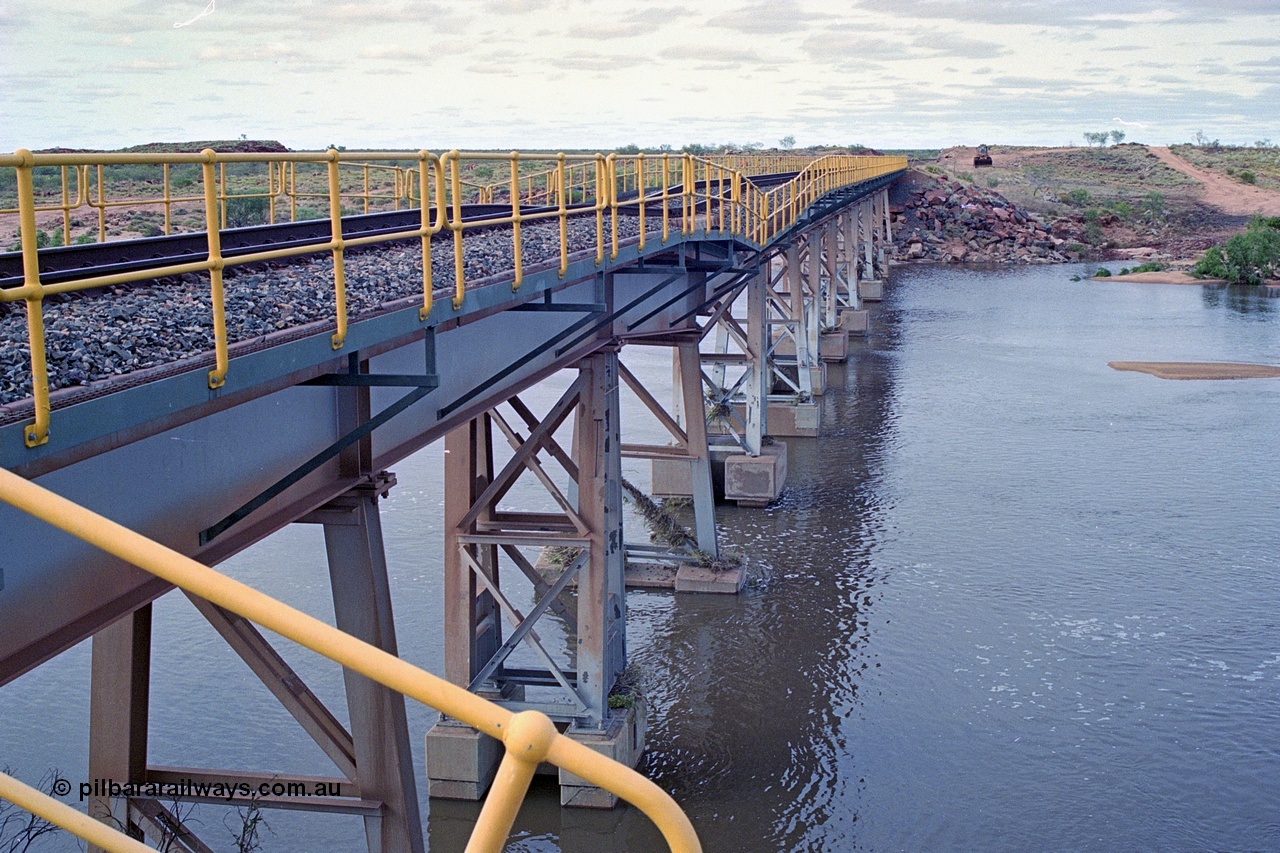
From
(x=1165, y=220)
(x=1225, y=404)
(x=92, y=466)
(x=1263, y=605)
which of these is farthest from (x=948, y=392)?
(x=1165, y=220)

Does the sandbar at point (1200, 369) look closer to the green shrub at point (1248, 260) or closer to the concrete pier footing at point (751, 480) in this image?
the concrete pier footing at point (751, 480)

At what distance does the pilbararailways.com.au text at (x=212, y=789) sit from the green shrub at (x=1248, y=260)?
59.9 m

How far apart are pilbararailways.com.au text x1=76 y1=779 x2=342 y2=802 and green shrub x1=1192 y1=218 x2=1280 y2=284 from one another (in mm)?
59861

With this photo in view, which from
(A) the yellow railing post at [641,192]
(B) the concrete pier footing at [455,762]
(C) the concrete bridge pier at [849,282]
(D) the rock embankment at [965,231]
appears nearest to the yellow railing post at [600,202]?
(A) the yellow railing post at [641,192]

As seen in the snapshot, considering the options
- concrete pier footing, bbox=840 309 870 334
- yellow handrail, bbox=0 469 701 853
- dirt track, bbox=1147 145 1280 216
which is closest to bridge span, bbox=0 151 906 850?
yellow handrail, bbox=0 469 701 853

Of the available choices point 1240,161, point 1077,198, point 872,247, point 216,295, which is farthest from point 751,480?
point 1240,161

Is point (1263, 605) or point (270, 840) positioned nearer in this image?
point (270, 840)

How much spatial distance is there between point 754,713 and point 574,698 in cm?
303

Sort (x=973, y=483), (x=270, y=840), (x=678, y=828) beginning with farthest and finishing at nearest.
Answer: (x=973, y=483) < (x=270, y=840) < (x=678, y=828)

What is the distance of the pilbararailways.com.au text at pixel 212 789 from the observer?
21.7 feet

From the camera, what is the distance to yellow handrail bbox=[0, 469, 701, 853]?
203 cm

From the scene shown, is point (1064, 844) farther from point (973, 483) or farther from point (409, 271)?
point (973, 483)

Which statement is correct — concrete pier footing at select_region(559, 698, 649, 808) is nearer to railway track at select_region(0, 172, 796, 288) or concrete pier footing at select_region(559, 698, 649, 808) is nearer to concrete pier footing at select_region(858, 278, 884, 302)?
railway track at select_region(0, 172, 796, 288)

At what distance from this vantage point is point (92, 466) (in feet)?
14.3
